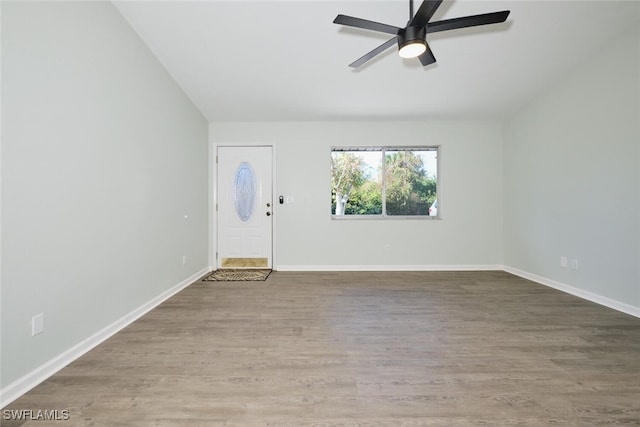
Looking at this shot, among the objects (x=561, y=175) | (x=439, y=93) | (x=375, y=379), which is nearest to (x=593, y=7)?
(x=439, y=93)

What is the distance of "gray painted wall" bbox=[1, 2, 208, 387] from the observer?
1.50m

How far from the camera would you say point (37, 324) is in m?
1.61

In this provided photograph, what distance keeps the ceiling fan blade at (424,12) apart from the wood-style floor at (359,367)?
2.41 metres

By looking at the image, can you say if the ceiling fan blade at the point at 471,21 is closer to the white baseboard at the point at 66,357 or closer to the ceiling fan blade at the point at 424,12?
the ceiling fan blade at the point at 424,12

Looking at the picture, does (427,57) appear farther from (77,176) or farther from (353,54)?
(77,176)

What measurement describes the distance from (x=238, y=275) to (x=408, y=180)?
127 inches

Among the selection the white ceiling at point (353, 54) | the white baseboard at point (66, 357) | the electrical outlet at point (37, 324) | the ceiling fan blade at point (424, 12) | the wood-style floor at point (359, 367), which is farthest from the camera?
the white ceiling at point (353, 54)

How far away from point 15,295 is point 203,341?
1.13m

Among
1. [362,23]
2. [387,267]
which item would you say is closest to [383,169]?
[387,267]

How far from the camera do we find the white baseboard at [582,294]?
256 cm

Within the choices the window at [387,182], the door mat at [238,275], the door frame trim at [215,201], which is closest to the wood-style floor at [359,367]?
the door mat at [238,275]

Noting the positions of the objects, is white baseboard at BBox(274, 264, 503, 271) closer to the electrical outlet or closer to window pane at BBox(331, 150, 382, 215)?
window pane at BBox(331, 150, 382, 215)

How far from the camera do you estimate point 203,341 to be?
2.06 meters

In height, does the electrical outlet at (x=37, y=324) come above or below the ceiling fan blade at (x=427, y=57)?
below
